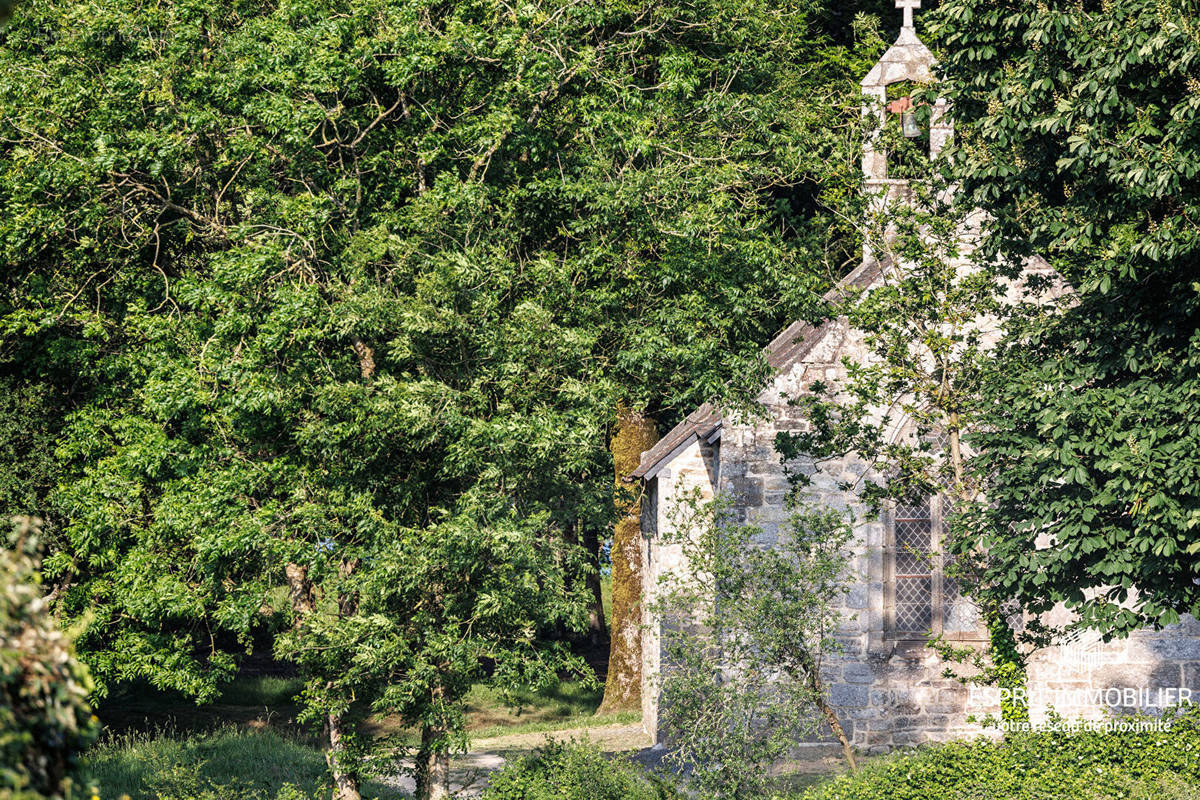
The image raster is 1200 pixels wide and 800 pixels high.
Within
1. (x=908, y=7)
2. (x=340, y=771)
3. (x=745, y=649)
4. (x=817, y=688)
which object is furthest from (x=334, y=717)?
(x=908, y=7)

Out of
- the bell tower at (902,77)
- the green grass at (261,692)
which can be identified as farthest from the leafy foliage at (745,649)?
the green grass at (261,692)

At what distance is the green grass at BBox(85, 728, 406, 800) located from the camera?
1348cm

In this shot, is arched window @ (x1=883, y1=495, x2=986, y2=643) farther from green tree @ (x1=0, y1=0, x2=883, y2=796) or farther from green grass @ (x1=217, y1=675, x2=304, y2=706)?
green grass @ (x1=217, y1=675, x2=304, y2=706)

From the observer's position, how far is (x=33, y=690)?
4191 mm

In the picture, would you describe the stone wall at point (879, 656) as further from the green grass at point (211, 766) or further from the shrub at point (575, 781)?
the green grass at point (211, 766)

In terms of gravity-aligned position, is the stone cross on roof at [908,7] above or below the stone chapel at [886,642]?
above

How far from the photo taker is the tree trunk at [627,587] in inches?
839

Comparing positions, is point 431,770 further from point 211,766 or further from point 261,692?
point 261,692

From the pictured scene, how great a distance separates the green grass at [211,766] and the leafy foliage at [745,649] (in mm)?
4225

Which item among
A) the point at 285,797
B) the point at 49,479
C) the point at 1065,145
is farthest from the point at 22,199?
the point at 1065,145

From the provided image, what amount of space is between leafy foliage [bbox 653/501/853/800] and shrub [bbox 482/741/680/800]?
49cm

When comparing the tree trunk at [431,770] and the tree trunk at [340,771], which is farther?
the tree trunk at [431,770]

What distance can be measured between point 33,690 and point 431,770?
31.7ft

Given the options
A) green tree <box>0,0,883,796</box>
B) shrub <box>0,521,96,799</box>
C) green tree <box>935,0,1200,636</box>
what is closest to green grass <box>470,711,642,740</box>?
green tree <box>0,0,883,796</box>
